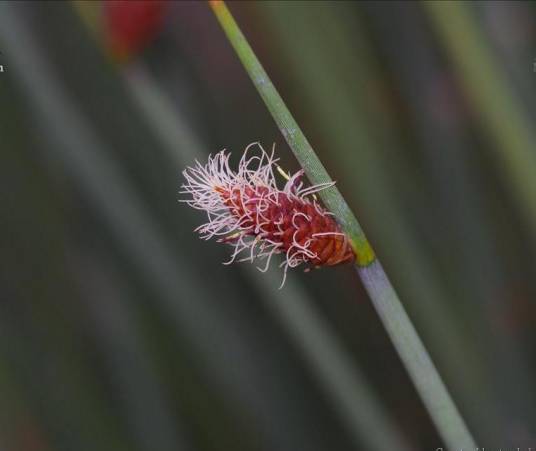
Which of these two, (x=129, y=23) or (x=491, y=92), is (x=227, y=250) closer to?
(x=129, y=23)

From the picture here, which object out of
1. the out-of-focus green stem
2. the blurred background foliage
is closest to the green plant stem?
the blurred background foliage

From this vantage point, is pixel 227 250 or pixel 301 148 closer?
pixel 301 148

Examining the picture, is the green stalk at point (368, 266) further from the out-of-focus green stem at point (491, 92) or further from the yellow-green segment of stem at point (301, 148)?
the out-of-focus green stem at point (491, 92)

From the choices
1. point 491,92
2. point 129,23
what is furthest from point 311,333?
point 129,23

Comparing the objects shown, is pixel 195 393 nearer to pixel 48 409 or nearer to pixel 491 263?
pixel 48 409

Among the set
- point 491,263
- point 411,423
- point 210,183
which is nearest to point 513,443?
point 411,423

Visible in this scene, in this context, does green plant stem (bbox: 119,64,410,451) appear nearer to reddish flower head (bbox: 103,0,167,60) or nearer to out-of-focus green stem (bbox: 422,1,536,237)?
reddish flower head (bbox: 103,0,167,60)
